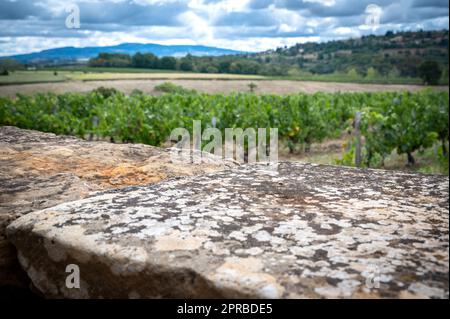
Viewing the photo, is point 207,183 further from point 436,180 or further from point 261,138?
point 261,138

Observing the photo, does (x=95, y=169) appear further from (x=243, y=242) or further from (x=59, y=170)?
(x=243, y=242)

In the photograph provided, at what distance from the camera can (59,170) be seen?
3.15m

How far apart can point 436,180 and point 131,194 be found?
2.08 meters

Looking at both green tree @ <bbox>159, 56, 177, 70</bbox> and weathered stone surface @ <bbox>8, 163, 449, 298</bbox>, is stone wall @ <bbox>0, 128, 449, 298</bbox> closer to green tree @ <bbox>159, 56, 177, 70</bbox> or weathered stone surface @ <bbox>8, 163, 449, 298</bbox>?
weathered stone surface @ <bbox>8, 163, 449, 298</bbox>

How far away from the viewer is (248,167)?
324 centimetres

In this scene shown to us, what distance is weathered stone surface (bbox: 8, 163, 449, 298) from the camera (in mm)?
1438

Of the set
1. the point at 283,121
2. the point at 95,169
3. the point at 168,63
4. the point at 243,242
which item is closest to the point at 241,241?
the point at 243,242

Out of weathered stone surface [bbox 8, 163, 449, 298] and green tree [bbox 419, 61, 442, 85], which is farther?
green tree [bbox 419, 61, 442, 85]

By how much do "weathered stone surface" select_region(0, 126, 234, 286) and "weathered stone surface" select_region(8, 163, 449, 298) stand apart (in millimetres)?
283

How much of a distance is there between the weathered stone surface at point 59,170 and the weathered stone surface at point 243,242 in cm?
28

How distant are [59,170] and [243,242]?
200 centimetres

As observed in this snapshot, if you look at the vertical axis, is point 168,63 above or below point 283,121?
above

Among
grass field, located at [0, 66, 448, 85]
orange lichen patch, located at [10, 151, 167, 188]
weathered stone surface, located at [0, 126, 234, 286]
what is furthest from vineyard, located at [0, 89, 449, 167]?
grass field, located at [0, 66, 448, 85]
